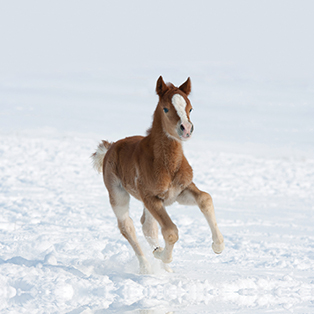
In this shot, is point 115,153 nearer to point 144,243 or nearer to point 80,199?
point 144,243

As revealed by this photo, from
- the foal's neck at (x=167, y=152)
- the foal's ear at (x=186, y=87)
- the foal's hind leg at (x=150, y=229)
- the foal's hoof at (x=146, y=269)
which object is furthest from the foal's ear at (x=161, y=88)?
the foal's hoof at (x=146, y=269)

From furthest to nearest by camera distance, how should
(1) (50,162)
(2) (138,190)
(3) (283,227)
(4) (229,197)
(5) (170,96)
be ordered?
1. (1) (50,162)
2. (4) (229,197)
3. (3) (283,227)
4. (2) (138,190)
5. (5) (170,96)

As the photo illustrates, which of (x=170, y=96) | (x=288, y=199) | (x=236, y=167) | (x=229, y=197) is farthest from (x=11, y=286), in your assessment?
(x=236, y=167)

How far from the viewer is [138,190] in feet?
14.7

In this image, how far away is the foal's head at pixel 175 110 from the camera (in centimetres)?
392

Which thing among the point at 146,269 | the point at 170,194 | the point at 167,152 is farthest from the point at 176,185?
the point at 146,269

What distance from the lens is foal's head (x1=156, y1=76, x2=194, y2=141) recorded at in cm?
392

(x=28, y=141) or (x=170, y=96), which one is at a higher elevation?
(x=170, y=96)

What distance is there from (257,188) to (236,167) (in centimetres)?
167

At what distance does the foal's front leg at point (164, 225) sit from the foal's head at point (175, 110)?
64 centimetres

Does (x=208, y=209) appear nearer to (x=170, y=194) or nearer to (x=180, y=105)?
(x=170, y=194)

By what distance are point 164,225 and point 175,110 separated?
40.8 inches

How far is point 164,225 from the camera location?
164 inches

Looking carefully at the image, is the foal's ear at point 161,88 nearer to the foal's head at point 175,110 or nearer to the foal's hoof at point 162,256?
the foal's head at point 175,110
